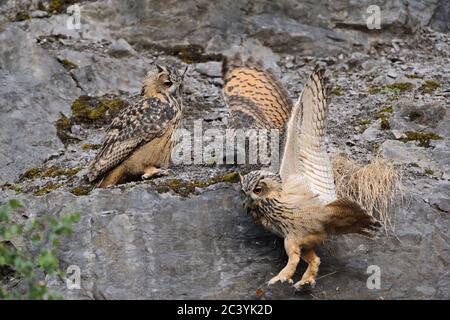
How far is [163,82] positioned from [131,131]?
69cm

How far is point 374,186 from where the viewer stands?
684 centimetres

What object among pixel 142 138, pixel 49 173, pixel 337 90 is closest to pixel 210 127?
pixel 142 138

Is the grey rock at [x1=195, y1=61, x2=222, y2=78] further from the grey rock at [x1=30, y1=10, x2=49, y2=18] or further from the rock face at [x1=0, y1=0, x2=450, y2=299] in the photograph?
the grey rock at [x1=30, y1=10, x2=49, y2=18]


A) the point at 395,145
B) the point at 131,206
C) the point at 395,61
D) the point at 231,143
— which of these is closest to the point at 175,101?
the point at 231,143

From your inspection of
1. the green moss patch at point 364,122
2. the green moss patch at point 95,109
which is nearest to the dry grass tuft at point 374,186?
the green moss patch at point 364,122

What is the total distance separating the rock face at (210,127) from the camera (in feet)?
20.2

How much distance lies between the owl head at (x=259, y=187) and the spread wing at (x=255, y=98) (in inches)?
57.4

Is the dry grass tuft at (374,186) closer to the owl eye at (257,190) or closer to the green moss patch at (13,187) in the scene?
the owl eye at (257,190)

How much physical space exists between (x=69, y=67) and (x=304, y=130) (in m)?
3.28

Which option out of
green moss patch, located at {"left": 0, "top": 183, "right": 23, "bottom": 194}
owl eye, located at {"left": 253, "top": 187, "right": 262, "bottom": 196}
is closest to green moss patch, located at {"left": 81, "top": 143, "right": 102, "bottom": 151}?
green moss patch, located at {"left": 0, "top": 183, "right": 23, "bottom": 194}

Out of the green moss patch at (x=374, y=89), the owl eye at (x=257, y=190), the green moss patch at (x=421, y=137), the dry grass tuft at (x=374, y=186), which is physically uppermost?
the green moss patch at (x=374, y=89)

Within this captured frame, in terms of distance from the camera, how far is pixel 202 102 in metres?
8.84

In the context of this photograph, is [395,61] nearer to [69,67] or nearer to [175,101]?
[175,101]

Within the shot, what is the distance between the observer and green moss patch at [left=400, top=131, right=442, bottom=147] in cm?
777
